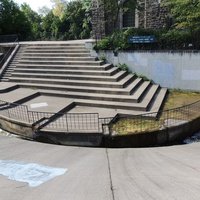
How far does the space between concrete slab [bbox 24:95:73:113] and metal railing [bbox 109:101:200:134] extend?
270cm

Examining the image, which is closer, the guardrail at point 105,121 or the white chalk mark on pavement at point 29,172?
the white chalk mark on pavement at point 29,172

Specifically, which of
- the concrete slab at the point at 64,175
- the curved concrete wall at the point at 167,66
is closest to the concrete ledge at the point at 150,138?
the concrete slab at the point at 64,175

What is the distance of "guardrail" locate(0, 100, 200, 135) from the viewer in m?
8.98

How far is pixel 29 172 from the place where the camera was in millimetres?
6000

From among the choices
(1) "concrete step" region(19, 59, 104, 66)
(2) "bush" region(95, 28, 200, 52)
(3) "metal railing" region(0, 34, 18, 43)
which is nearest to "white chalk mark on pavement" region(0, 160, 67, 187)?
(1) "concrete step" region(19, 59, 104, 66)

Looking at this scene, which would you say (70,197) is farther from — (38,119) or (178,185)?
(38,119)

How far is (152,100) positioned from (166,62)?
9.02 feet

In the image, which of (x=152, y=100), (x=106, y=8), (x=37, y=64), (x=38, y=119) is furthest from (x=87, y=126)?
(x=106, y=8)

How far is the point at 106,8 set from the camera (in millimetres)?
17438

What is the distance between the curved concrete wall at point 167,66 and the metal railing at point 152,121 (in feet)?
9.86

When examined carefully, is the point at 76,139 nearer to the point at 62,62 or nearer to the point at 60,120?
the point at 60,120

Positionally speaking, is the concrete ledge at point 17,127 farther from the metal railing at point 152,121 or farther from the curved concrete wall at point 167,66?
the curved concrete wall at point 167,66

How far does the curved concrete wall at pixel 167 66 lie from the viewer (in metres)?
13.1

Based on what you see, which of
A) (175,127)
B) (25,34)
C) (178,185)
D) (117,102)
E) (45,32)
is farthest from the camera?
(45,32)
